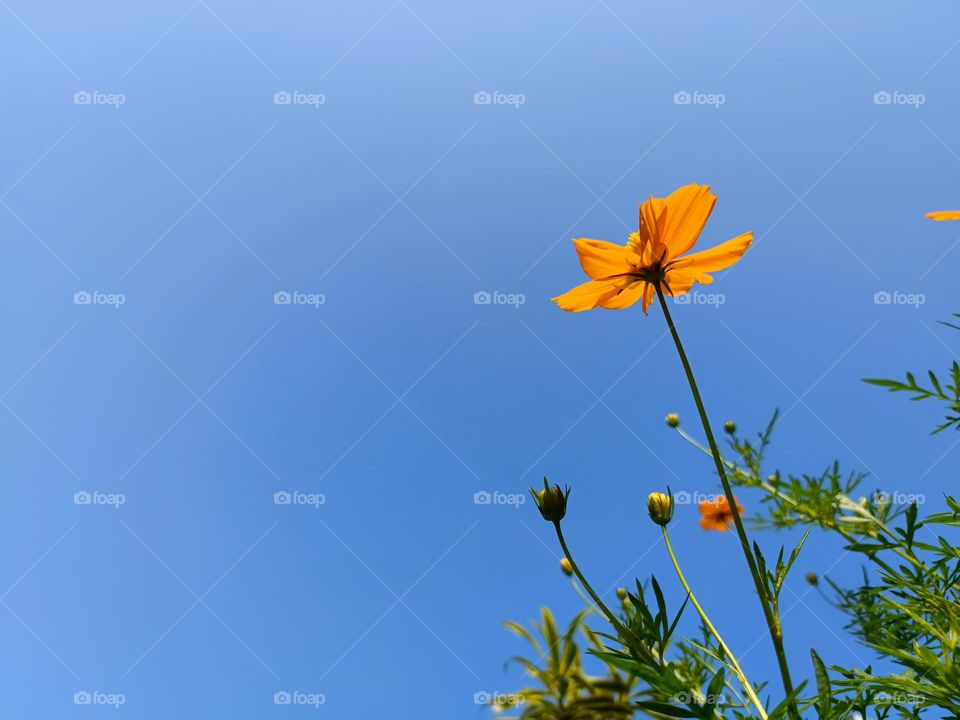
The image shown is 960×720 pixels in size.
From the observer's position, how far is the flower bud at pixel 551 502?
94 cm

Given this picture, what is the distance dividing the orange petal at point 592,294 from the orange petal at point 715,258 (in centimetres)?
9

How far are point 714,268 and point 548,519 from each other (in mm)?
482

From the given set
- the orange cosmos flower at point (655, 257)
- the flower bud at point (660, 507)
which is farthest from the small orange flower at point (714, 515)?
the orange cosmos flower at point (655, 257)

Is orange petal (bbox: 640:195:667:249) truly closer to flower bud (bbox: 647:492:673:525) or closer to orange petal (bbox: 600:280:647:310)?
orange petal (bbox: 600:280:647:310)

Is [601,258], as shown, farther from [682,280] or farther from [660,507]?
[660,507]

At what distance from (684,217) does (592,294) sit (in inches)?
7.6

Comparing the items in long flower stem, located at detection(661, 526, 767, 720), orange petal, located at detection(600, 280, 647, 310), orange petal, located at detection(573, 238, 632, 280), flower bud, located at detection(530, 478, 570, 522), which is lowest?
long flower stem, located at detection(661, 526, 767, 720)

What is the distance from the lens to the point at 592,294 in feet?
3.53

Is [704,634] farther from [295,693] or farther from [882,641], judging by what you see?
[295,693]

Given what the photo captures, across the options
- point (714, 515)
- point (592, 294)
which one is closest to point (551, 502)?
point (592, 294)

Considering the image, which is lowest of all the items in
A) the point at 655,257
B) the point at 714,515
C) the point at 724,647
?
the point at 724,647

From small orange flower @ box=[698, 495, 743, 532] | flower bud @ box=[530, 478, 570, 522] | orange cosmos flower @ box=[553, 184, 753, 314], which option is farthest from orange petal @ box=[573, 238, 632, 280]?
small orange flower @ box=[698, 495, 743, 532]

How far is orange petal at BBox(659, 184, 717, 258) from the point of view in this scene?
96cm

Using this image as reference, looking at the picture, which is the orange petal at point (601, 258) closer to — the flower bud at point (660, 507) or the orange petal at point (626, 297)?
the orange petal at point (626, 297)
